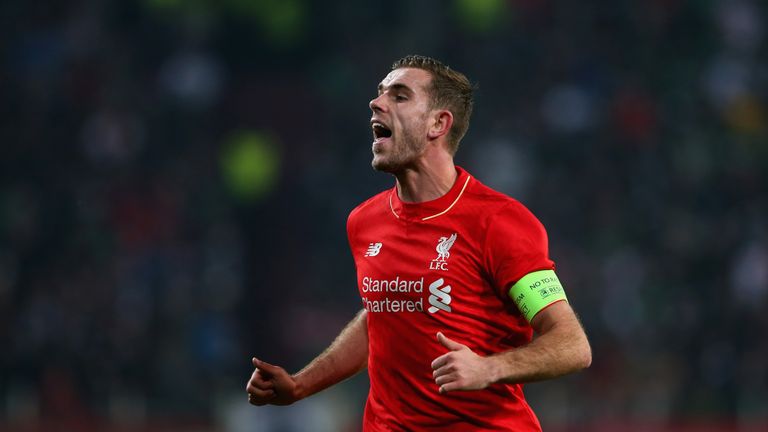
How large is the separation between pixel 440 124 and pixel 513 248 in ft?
2.26

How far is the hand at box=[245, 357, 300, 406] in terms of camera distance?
4.34 meters

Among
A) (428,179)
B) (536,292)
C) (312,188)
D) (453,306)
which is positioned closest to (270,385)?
(453,306)

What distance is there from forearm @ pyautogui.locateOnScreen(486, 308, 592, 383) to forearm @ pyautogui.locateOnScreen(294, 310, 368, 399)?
97 centimetres

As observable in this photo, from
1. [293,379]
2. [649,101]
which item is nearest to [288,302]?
[649,101]

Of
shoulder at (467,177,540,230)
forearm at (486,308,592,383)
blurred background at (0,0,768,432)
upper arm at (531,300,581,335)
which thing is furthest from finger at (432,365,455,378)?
blurred background at (0,0,768,432)

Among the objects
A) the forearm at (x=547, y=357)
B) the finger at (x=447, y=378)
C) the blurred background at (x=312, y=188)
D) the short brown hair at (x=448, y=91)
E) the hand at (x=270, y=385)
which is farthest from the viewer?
the blurred background at (x=312, y=188)

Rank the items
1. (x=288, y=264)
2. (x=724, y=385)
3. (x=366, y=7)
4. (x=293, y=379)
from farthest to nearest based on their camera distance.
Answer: (x=366, y=7) → (x=288, y=264) → (x=724, y=385) → (x=293, y=379)

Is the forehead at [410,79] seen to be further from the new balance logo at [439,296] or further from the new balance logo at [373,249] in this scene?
the new balance logo at [439,296]

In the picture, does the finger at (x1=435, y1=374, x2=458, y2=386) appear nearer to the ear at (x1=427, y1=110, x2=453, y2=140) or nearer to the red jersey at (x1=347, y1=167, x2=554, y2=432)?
the red jersey at (x1=347, y1=167, x2=554, y2=432)

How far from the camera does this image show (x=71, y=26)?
14625 mm

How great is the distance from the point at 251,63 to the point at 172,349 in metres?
4.17

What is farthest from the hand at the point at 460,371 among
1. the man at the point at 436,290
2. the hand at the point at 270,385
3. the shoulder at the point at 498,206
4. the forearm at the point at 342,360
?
the forearm at the point at 342,360

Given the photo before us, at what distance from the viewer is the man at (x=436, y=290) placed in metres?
4.02

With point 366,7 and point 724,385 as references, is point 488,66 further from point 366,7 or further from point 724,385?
point 724,385
